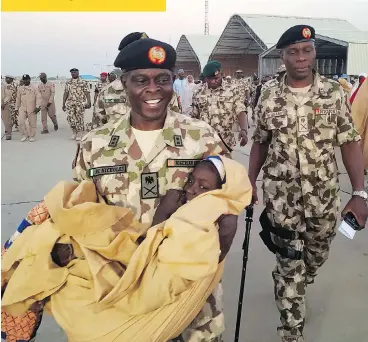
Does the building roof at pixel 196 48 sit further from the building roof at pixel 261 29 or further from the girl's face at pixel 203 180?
the girl's face at pixel 203 180

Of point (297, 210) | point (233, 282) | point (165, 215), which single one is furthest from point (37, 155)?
point (165, 215)

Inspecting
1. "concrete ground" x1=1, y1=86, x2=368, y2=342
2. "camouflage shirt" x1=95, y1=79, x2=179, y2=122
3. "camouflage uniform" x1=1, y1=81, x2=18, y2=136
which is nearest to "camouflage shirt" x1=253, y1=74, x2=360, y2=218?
"concrete ground" x1=1, y1=86, x2=368, y2=342

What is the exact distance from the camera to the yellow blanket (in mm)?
1366

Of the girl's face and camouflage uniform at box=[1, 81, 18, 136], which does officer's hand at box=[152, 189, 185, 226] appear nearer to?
the girl's face

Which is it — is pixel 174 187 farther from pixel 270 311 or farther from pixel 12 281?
pixel 270 311

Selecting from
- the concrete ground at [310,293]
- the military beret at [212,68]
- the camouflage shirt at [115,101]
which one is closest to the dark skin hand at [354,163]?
the concrete ground at [310,293]

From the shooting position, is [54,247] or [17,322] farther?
[17,322]

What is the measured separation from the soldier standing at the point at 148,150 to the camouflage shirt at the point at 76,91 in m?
8.88

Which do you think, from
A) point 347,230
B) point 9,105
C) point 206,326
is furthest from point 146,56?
point 9,105

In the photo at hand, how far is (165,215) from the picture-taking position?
1604 millimetres

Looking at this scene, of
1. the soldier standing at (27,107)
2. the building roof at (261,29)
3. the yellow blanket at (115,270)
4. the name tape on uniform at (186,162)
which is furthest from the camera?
the building roof at (261,29)

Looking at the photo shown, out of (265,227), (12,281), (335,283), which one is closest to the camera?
(12,281)

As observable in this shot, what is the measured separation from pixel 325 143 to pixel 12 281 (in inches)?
67.3

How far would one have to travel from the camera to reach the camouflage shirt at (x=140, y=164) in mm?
1751
